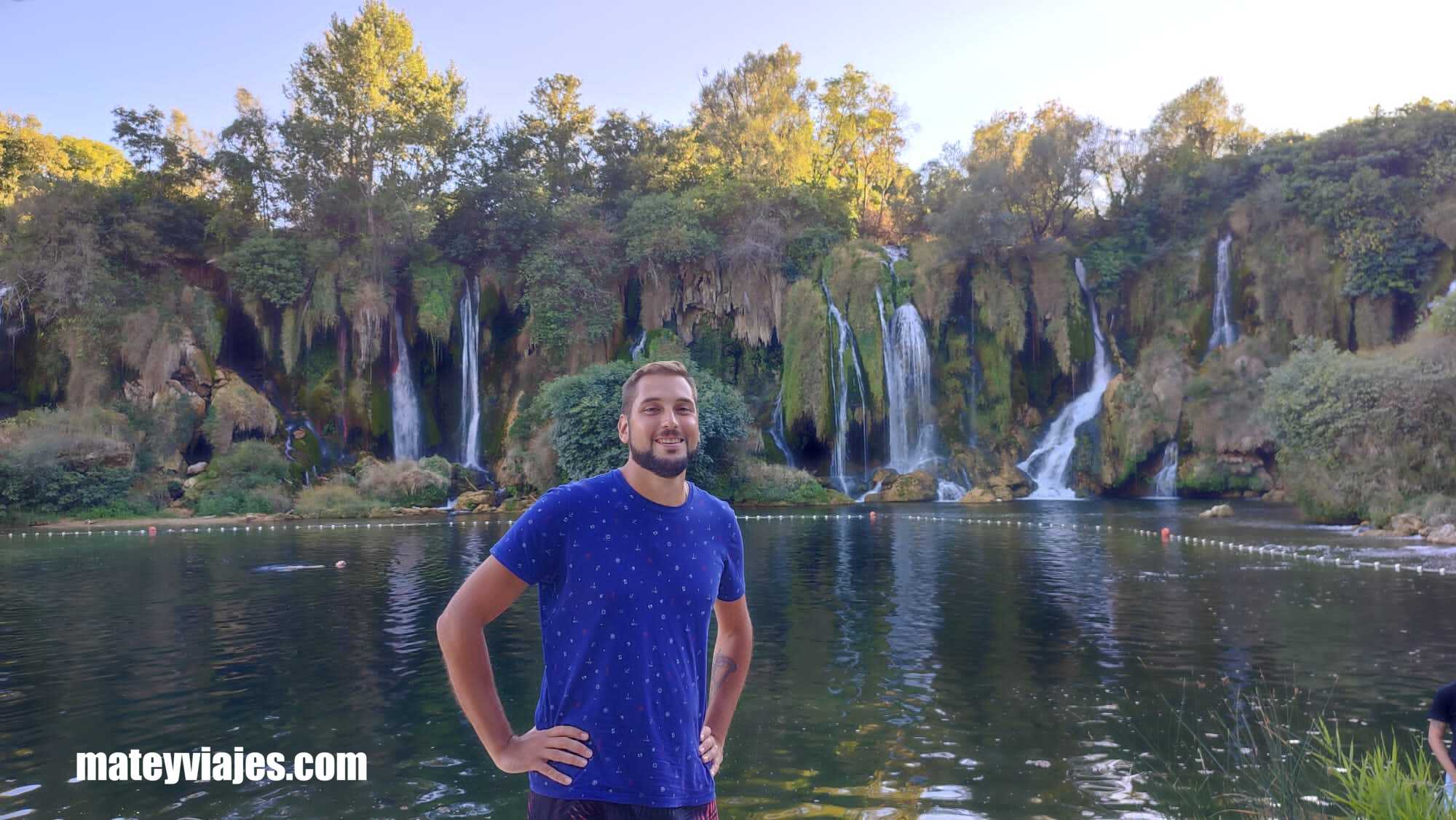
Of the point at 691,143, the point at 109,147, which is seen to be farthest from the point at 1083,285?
the point at 109,147

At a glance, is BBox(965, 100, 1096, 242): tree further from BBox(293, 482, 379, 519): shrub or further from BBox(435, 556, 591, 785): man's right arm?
BBox(435, 556, 591, 785): man's right arm

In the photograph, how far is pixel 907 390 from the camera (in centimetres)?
3834

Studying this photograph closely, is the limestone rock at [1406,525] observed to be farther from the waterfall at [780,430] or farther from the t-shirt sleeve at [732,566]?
the t-shirt sleeve at [732,566]

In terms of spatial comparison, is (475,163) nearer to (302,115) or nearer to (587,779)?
(302,115)

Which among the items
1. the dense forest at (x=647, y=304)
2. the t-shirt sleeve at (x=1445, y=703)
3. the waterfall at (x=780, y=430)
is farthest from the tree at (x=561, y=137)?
the t-shirt sleeve at (x=1445, y=703)

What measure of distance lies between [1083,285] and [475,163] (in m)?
25.9

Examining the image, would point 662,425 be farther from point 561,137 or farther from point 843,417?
point 561,137

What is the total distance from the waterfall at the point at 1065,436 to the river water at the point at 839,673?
17.2m

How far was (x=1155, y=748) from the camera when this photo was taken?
24.0 ft

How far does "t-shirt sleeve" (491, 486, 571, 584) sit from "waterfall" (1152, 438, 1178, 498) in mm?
35694

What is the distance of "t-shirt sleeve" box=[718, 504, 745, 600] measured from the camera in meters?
3.32

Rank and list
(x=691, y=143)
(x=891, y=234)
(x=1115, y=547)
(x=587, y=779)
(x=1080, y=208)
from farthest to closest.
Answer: (x=891, y=234) < (x=691, y=143) < (x=1080, y=208) < (x=1115, y=547) < (x=587, y=779)

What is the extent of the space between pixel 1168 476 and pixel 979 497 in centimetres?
689

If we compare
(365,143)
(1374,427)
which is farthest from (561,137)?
(1374,427)
